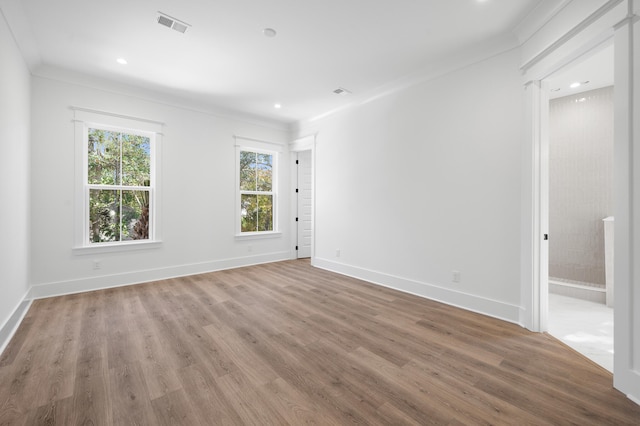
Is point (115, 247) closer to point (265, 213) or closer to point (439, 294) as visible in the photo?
point (265, 213)

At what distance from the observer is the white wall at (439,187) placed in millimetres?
2916

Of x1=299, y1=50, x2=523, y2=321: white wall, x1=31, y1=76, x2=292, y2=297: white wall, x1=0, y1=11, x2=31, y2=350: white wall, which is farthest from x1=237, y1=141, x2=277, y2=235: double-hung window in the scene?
x1=0, y1=11, x2=31, y2=350: white wall

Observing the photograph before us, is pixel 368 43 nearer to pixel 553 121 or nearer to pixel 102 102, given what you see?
pixel 553 121

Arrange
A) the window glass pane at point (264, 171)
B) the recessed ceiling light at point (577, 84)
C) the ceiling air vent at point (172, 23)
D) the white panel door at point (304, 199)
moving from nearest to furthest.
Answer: the ceiling air vent at point (172, 23) → the recessed ceiling light at point (577, 84) → the window glass pane at point (264, 171) → the white panel door at point (304, 199)

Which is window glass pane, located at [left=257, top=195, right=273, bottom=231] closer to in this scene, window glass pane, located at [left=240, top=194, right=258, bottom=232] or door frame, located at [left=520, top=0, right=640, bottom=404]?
window glass pane, located at [left=240, top=194, right=258, bottom=232]

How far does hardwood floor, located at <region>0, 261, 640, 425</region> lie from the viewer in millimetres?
1593

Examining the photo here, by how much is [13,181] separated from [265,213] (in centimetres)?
363

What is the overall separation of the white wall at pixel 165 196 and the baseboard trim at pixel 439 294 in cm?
207

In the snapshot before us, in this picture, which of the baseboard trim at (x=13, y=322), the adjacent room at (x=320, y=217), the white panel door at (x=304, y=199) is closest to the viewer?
the adjacent room at (x=320, y=217)

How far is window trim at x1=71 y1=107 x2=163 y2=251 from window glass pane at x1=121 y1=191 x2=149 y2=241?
0.10 m

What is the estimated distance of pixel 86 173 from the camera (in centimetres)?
390

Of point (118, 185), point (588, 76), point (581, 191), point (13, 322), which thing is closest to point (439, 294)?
point (581, 191)

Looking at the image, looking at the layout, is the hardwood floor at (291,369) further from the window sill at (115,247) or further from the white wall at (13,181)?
the window sill at (115,247)

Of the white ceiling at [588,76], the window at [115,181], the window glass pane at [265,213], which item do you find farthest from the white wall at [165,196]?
the white ceiling at [588,76]
